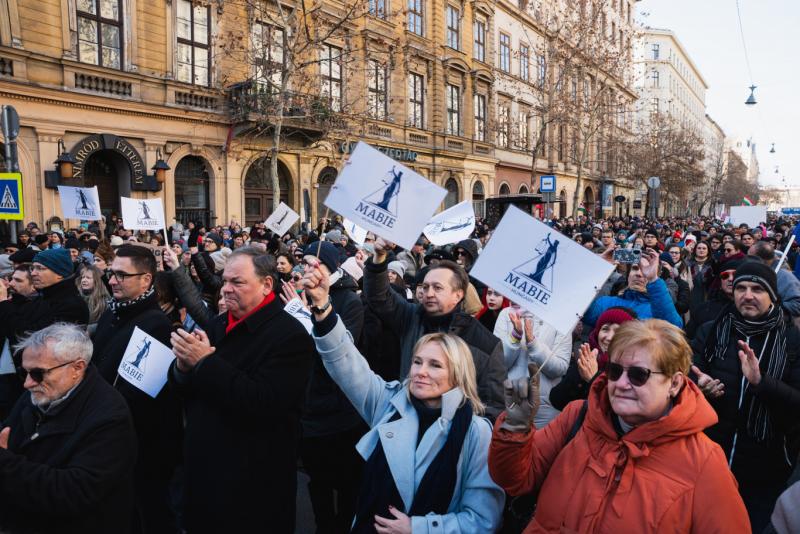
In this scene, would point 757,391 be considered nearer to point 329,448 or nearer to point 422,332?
point 422,332

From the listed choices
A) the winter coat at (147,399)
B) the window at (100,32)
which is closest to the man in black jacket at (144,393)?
the winter coat at (147,399)

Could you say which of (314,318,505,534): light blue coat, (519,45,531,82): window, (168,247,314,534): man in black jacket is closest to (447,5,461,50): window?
(519,45,531,82): window

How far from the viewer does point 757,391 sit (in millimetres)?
2939

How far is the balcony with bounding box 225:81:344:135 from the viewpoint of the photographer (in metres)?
18.1

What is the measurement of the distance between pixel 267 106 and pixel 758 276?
55.7 ft

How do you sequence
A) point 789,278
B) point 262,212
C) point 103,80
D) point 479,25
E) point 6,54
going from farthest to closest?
point 479,25
point 262,212
point 103,80
point 6,54
point 789,278

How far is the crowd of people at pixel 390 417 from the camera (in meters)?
2.01

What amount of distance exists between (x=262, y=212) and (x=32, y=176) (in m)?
7.71

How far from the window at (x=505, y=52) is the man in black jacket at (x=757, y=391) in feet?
110

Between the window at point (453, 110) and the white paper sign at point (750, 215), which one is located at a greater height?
the window at point (453, 110)

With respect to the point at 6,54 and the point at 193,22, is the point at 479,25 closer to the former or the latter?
the point at 193,22

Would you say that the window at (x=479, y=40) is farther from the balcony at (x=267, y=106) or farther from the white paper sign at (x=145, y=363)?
the white paper sign at (x=145, y=363)

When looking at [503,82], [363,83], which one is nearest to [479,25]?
[503,82]

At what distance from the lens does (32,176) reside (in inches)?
570
